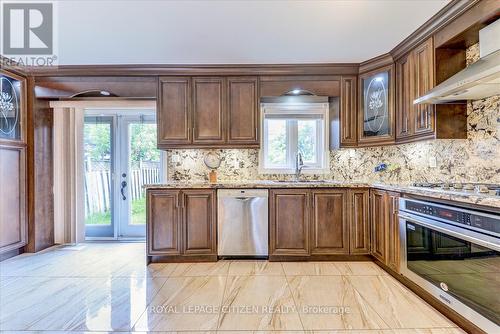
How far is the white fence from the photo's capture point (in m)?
4.53

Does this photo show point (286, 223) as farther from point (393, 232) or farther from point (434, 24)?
point (434, 24)

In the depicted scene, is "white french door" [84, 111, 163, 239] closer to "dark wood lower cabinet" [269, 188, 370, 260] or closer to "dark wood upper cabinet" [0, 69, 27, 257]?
"dark wood upper cabinet" [0, 69, 27, 257]

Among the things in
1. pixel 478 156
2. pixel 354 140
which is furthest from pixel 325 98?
pixel 478 156

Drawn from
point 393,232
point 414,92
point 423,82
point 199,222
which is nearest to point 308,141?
point 414,92

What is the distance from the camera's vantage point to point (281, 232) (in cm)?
A: 342

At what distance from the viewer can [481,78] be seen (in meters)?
1.89

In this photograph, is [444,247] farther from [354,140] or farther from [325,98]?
[325,98]

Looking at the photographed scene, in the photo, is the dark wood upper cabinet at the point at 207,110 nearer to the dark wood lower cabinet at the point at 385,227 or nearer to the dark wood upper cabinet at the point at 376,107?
the dark wood upper cabinet at the point at 376,107

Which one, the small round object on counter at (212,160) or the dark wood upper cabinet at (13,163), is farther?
the small round object on counter at (212,160)

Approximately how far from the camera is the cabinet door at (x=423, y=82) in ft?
9.11

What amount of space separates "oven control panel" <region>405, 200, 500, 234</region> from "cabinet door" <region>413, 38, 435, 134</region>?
87 centimetres

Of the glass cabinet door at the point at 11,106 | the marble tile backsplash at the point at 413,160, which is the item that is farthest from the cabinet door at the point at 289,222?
the glass cabinet door at the point at 11,106

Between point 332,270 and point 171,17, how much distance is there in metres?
3.07

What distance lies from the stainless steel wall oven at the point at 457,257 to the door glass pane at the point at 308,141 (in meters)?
1.67
